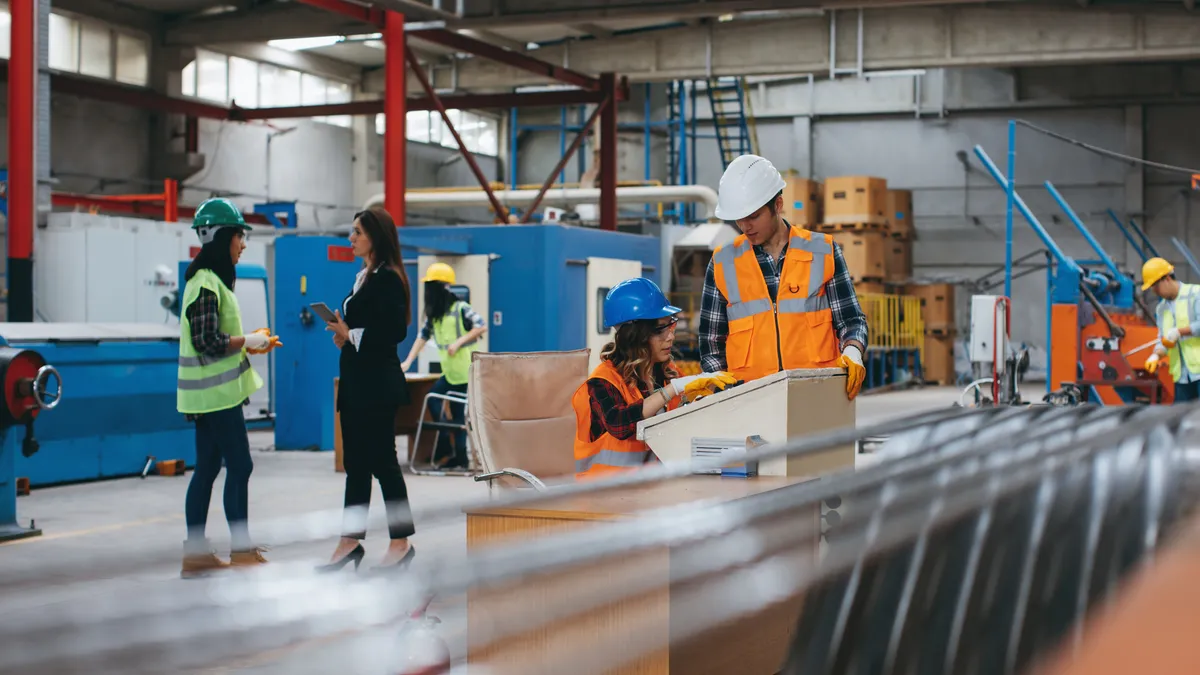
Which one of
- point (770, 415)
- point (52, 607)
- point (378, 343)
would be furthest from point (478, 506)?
point (378, 343)

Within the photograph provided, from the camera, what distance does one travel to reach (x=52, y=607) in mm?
1088

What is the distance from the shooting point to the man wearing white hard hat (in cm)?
404

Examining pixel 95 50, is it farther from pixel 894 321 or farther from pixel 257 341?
pixel 257 341

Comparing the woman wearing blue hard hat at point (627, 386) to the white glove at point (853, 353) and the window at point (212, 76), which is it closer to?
the white glove at point (853, 353)

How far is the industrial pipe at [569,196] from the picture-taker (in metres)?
17.7

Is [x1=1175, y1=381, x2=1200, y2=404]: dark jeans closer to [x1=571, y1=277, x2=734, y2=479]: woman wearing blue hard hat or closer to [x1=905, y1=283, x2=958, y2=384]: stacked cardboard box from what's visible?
[x1=571, y1=277, x2=734, y2=479]: woman wearing blue hard hat

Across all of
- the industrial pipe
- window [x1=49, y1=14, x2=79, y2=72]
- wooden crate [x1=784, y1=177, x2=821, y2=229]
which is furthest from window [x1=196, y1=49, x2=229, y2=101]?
wooden crate [x1=784, y1=177, x2=821, y2=229]

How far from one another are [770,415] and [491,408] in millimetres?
1712

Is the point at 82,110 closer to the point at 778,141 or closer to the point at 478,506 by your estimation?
the point at 778,141

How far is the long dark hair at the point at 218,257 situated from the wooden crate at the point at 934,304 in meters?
17.4

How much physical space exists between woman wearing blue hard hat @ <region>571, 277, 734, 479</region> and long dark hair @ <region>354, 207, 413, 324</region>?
1436 millimetres

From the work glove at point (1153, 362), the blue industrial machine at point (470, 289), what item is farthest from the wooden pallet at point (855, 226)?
the work glove at point (1153, 362)

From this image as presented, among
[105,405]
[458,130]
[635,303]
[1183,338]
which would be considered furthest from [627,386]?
[458,130]

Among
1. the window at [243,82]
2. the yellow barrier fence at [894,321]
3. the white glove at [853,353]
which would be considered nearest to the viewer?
the white glove at [853,353]
